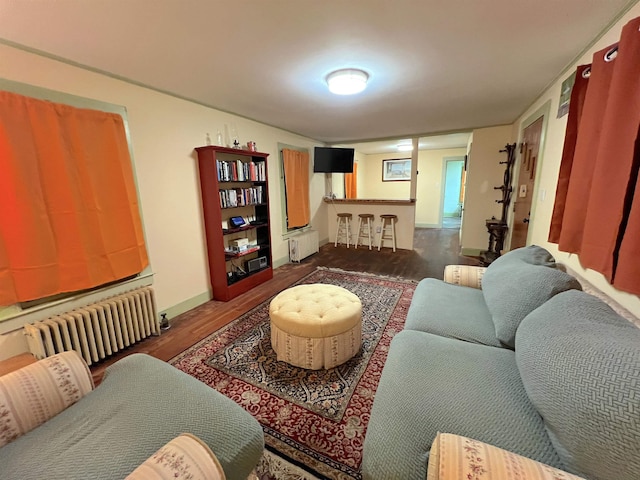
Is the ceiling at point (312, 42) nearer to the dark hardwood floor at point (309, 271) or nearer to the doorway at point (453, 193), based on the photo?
the dark hardwood floor at point (309, 271)

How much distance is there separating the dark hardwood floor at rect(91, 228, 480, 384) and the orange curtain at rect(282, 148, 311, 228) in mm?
792

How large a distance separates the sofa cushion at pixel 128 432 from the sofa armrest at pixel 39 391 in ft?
0.20

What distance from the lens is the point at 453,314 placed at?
1688mm

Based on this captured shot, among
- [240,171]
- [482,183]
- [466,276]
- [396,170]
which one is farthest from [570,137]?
[396,170]

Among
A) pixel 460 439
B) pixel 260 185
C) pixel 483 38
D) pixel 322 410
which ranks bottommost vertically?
pixel 322 410

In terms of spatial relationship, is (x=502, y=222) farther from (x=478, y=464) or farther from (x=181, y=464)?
(x=181, y=464)

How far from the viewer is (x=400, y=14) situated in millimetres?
1437

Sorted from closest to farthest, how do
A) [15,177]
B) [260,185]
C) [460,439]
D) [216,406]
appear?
1. [460,439]
2. [216,406]
3. [15,177]
4. [260,185]

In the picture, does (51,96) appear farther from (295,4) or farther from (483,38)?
(483,38)

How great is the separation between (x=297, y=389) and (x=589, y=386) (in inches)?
57.1

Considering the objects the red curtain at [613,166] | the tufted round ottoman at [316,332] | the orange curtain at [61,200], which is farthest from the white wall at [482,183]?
the orange curtain at [61,200]

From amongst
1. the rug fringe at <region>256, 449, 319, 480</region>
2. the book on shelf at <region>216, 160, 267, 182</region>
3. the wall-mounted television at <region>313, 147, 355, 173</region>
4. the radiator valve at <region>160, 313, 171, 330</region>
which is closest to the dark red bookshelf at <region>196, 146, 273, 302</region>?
the book on shelf at <region>216, 160, 267, 182</region>

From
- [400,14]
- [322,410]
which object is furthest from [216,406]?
[400,14]

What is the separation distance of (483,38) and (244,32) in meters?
1.54
